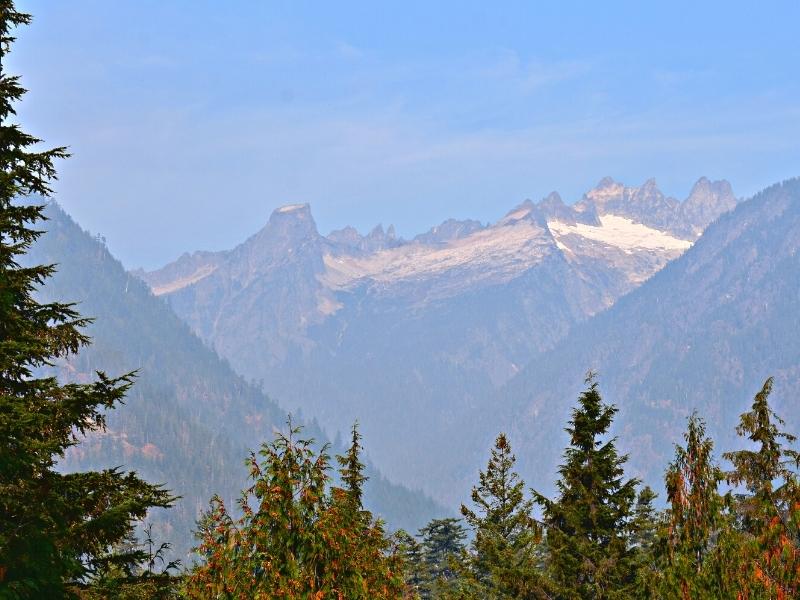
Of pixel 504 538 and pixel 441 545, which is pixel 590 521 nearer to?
pixel 504 538

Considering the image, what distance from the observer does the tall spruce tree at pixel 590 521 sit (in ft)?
104

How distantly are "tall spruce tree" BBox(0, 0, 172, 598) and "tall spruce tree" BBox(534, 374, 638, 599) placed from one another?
54.7ft

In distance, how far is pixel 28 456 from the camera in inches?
648

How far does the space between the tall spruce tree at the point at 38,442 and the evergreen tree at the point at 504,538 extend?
15.6 metres

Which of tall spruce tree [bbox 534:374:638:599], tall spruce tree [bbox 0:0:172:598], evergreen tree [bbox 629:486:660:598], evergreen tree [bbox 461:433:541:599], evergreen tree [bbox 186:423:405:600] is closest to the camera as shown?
tall spruce tree [bbox 0:0:172:598]

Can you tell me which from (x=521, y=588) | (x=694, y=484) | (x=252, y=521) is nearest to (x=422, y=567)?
(x=521, y=588)

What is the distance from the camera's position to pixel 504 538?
3697cm

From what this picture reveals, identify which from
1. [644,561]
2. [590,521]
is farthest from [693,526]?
[590,521]

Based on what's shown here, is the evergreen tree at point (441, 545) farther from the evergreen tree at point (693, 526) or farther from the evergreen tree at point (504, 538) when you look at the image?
the evergreen tree at point (693, 526)

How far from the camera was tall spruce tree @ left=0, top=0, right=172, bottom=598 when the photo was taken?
16438mm

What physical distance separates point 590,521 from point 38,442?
20.7 m

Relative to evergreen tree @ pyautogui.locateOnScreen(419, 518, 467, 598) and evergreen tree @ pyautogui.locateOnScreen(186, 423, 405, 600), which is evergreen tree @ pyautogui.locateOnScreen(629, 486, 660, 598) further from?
evergreen tree @ pyautogui.locateOnScreen(419, 518, 467, 598)

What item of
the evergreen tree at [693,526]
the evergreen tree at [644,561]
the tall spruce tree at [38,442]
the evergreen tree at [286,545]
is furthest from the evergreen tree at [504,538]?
the tall spruce tree at [38,442]

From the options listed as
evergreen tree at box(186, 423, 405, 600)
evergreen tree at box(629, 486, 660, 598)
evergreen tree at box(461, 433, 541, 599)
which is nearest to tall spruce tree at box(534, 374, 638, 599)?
evergreen tree at box(629, 486, 660, 598)
